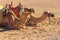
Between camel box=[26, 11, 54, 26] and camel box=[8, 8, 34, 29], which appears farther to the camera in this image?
camel box=[26, 11, 54, 26]

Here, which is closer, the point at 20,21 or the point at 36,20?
the point at 20,21

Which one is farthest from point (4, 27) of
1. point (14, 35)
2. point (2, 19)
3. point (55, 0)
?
point (55, 0)

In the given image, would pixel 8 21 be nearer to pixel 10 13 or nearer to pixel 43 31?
pixel 10 13

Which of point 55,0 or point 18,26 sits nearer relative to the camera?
point 18,26

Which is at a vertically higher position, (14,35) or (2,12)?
(2,12)

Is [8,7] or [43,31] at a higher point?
[8,7]

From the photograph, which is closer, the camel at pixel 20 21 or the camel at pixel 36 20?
the camel at pixel 20 21

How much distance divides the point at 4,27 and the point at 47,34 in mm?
1152

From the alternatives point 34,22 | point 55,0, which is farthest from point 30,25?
point 55,0

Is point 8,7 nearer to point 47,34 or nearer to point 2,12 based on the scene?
point 2,12

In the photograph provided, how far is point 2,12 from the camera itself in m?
7.18

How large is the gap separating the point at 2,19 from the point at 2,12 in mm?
170

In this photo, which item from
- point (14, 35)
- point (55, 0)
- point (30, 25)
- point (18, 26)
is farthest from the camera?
point (55, 0)

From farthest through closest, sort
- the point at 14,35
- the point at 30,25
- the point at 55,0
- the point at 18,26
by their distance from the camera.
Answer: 1. the point at 55,0
2. the point at 30,25
3. the point at 18,26
4. the point at 14,35
